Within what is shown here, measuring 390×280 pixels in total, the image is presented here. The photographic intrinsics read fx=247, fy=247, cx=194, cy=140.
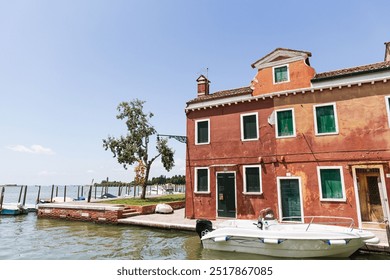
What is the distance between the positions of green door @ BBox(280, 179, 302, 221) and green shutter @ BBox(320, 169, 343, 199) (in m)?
1.10

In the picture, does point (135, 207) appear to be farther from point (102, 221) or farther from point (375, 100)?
point (375, 100)

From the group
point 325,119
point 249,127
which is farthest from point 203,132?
point 325,119

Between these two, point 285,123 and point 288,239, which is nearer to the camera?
point 288,239

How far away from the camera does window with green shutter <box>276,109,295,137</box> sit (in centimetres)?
1200

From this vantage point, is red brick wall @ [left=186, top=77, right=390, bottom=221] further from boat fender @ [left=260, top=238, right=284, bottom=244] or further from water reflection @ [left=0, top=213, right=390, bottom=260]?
boat fender @ [left=260, top=238, right=284, bottom=244]

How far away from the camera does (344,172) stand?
416 inches

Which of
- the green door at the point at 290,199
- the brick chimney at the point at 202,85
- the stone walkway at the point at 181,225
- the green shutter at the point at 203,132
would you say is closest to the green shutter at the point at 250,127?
the green shutter at the point at 203,132

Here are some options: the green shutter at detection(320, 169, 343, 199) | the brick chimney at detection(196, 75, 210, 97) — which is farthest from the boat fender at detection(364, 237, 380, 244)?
the brick chimney at detection(196, 75, 210, 97)

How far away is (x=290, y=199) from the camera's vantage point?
11609mm

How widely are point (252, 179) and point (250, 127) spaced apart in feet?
8.85

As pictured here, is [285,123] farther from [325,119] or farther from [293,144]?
[325,119]
